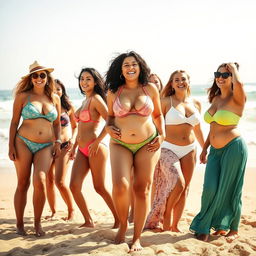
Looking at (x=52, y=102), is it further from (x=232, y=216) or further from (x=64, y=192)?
(x=232, y=216)

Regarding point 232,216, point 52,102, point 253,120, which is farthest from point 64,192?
point 253,120

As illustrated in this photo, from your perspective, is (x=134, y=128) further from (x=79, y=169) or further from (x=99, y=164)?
(x=79, y=169)

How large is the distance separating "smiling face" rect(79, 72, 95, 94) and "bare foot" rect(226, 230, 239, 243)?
112 inches

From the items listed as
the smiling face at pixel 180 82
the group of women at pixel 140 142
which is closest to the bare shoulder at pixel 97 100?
the group of women at pixel 140 142

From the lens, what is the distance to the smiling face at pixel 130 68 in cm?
497

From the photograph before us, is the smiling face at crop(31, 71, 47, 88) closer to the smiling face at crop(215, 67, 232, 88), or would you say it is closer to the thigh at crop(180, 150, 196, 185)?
the thigh at crop(180, 150, 196, 185)

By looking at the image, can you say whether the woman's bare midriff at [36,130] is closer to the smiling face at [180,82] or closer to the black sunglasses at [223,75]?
the smiling face at [180,82]

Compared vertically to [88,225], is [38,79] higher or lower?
higher

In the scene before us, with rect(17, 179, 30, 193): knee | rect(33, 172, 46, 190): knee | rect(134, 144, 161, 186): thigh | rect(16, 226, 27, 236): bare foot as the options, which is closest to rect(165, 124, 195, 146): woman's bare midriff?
rect(134, 144, 161, 186): thigh

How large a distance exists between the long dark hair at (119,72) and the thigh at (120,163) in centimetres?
75

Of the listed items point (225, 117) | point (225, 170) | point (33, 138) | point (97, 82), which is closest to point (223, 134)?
point (225, 117)

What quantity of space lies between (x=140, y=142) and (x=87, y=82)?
1828 millimetres

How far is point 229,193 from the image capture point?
5547 millimetres

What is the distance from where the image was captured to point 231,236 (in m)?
5.52
